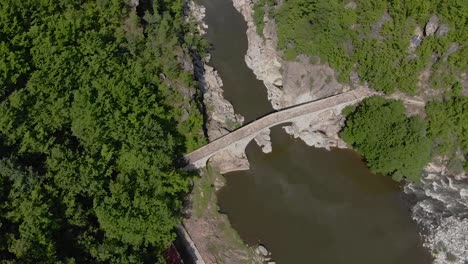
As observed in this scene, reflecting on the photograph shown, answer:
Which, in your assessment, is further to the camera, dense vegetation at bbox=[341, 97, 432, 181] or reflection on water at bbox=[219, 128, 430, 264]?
dense vegetation at bbox=[341, 97, 432, 181]

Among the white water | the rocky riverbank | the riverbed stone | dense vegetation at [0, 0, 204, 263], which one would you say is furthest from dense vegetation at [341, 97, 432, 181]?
dense vegetation at [0, 0, 204, 263]

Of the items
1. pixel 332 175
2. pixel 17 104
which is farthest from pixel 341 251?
pixel 17 104

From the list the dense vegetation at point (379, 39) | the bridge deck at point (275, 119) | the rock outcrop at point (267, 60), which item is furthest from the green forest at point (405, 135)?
the rock outcrop at point (267, 60)

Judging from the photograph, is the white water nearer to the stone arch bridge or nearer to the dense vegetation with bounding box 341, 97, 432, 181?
the dense vegetation with bounding box 341, 97, 432, 181

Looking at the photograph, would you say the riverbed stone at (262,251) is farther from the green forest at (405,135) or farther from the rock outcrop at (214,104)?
the green forest at (405,135)

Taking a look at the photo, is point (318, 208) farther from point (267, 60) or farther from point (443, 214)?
point (267, 60)

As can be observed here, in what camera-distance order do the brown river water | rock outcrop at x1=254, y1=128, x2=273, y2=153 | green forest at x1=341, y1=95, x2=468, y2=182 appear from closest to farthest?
the brown river water → green forest at x1=341, y1=95, x2=468, y2=182 → rock outcrop at x1=254, y1=128, x2=273, y2=153

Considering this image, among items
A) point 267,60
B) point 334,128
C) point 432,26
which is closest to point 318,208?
point 334,128
